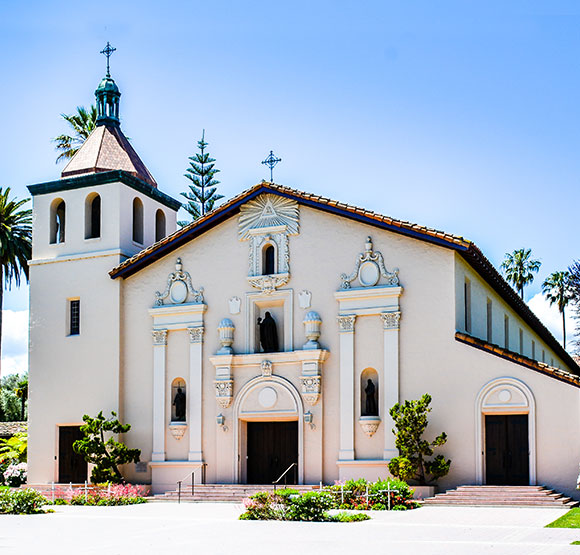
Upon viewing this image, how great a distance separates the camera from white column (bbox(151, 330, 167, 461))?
2983 cm

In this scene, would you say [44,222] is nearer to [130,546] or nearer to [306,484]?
[306,484]

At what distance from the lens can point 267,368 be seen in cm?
2862

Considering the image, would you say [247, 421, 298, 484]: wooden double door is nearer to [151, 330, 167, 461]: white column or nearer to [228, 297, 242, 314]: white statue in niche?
[151, 330, 167, 461]: white column

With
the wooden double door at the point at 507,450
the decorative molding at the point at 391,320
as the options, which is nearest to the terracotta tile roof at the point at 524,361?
the wooden double door at the point at 507,450

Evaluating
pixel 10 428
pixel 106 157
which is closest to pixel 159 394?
pixel 106 157

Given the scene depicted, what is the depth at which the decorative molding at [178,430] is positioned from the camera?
29.6 metres

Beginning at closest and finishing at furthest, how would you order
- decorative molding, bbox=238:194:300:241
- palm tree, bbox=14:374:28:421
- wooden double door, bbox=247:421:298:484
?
wooden double door, bbox=247:421:298:484 < decorative molding, bbox=238:194:300:241 < palm tree, bbox=14:374:28:421

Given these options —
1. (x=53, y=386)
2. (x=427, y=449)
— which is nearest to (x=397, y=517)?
(x=427, y=449)

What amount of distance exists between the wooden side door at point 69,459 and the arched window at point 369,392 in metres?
10.1

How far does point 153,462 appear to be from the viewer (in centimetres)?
2975

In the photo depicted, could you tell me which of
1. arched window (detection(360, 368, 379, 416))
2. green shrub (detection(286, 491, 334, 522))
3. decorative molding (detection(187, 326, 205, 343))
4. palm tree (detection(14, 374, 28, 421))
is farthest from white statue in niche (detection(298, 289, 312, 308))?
palm tree (detection(14, 374, 28, 421))

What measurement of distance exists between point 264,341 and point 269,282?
6.30 ft

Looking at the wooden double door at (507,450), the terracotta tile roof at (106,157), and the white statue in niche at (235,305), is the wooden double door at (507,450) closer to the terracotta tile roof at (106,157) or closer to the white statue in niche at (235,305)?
the white statue in niche at (235,305)

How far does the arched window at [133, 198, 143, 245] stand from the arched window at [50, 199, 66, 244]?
2.58 meters
